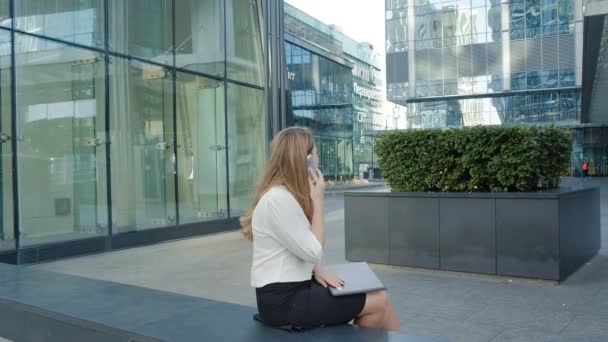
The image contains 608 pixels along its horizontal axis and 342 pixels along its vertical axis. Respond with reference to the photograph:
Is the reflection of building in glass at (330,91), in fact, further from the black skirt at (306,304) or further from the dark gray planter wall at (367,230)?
the black skirt at (306,304)

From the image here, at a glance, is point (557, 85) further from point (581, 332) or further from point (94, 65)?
point (581, 332)

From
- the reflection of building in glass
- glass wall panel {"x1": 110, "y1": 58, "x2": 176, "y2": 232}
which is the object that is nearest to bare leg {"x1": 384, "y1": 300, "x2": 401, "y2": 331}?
glass wall panel {"x1": 110, "y1": 58, "x2": 176, "y2": 232}

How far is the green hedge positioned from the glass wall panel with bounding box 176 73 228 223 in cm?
697

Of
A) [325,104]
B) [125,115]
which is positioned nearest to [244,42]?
[125,115]

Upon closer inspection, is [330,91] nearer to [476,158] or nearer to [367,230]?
[367,230]

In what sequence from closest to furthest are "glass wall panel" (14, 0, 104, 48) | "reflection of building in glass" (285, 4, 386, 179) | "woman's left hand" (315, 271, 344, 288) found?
"woman's left hand" (315, 271, 344, 288) < "glass wall panel" (14, 0, 104, 48) < "reflection of building in glass" (285, 4, 386, 179)

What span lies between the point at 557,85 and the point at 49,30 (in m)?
38.0

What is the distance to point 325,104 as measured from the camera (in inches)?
1658

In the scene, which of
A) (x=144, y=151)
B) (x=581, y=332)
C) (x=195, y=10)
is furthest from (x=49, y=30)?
(x=581, y=332)

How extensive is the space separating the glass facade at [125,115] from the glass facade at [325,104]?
71.0 ft

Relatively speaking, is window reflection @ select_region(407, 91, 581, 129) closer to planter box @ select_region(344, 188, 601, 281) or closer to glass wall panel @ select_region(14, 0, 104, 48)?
glass wall panel @ select_region(14, 0, 104, 48)

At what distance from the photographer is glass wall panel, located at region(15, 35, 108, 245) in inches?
419

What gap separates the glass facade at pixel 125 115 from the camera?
10.6 meters

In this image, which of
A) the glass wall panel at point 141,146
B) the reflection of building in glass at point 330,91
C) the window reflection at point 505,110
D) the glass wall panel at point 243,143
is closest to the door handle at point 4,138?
the glass wall panel at point 141,146
